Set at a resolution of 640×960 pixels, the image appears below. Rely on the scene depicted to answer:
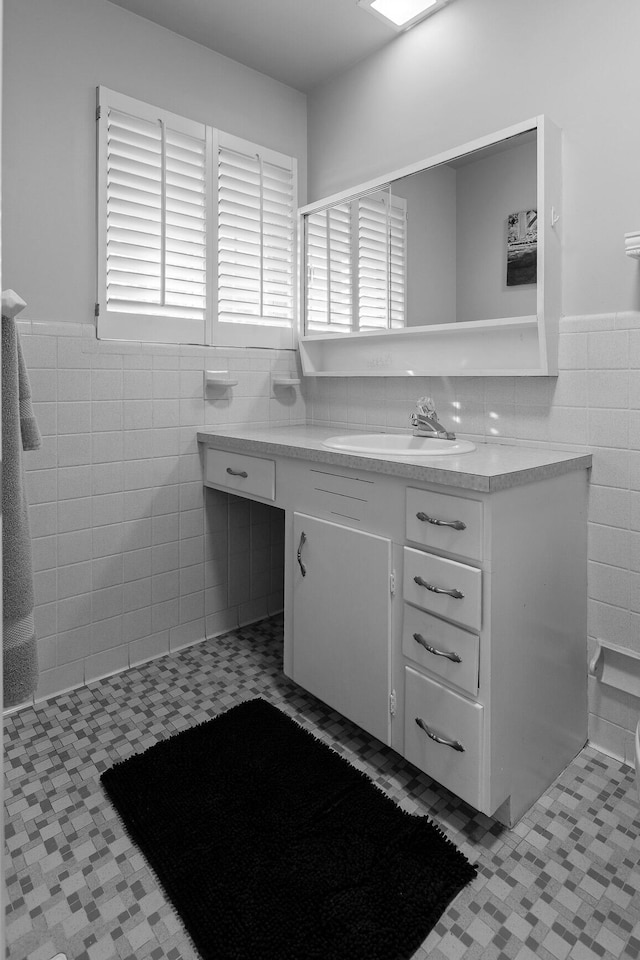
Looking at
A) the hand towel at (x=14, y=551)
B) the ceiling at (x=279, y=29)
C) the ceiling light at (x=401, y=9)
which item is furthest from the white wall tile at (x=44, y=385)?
the ceiling light at (x=401, y=9)

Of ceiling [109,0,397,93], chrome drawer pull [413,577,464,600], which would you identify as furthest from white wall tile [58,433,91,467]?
ceiling [109,0,397,93]

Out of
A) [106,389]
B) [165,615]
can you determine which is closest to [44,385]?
[106,389]

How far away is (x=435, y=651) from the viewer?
153 centimetres

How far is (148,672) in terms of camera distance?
2.36 m

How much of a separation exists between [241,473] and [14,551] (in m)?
1.18

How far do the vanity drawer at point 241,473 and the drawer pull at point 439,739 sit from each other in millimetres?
906

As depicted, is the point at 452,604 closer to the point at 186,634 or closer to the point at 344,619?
the point at 344,619

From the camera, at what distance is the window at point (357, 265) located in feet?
7.46

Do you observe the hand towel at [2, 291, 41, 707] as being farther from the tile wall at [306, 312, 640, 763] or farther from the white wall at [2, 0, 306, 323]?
the tile wall at [306, 312, 640, 763]

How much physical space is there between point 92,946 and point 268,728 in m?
0.81

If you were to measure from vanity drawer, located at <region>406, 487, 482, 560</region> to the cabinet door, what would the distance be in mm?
140

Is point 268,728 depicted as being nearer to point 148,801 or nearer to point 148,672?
point 148,801

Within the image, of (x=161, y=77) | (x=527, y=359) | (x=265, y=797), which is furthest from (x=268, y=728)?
(x=161, y=77)

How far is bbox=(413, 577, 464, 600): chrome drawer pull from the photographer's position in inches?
57.6
